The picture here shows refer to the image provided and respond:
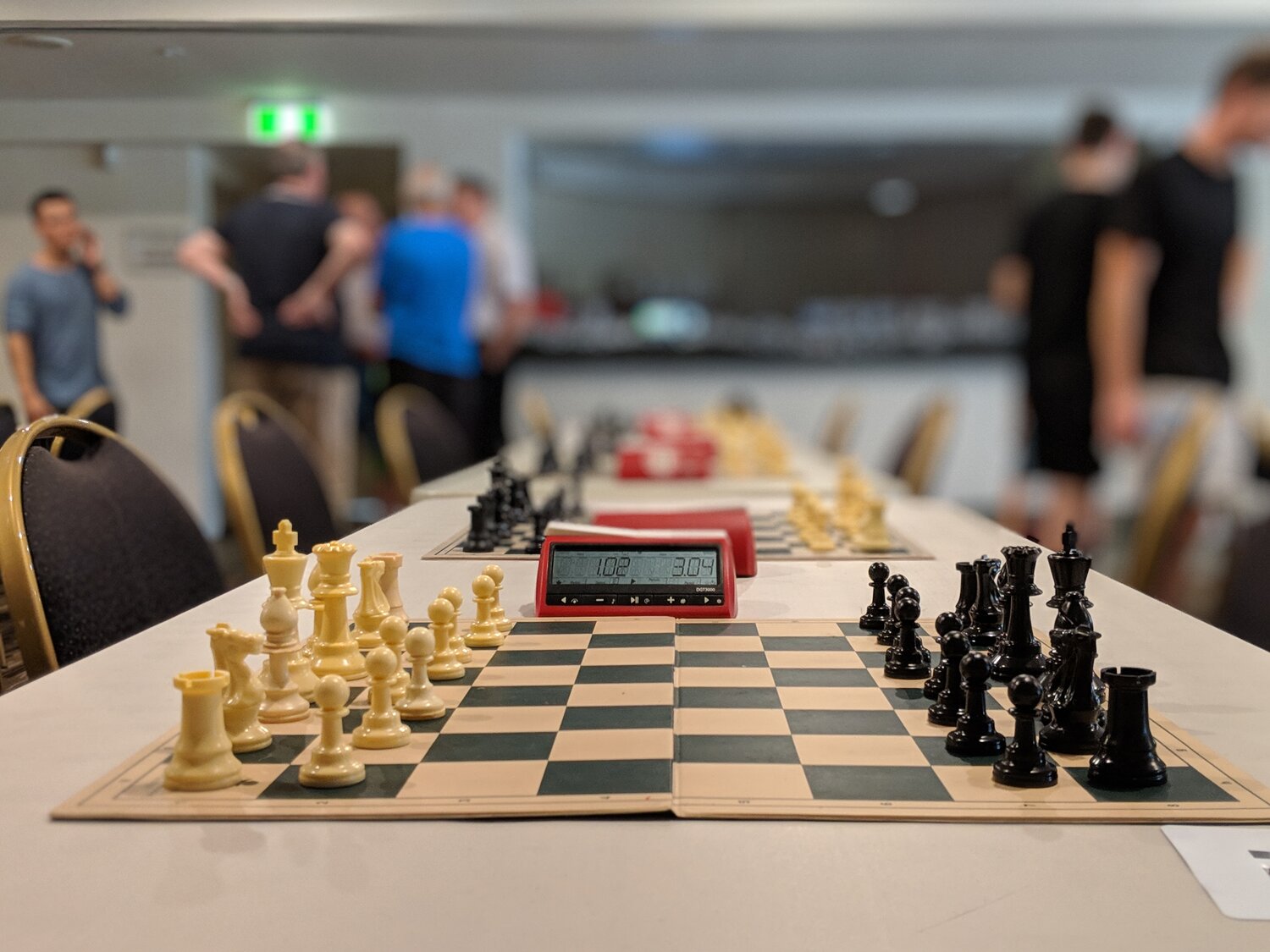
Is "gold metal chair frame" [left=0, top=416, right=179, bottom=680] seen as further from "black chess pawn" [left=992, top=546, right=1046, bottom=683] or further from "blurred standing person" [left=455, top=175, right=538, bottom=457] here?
"blurred standing person" [left=455, top=175, right=538, bottom=457]

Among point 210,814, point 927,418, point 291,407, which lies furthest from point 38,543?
point 927,418

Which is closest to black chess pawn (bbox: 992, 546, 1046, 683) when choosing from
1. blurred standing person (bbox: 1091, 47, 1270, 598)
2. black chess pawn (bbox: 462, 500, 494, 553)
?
black chess pawn (bbox: 462, 500, 494, 553)

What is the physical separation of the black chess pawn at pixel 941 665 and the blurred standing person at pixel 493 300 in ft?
14.3

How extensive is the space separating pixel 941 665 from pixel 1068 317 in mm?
3017

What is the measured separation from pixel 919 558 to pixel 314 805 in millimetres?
943

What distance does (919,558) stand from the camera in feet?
4.92

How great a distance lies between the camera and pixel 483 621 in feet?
3.61

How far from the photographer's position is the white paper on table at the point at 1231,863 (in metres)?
0.61

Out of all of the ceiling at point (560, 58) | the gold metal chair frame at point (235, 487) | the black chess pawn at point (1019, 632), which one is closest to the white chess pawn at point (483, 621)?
the black chess pawn at point (1019, 632)

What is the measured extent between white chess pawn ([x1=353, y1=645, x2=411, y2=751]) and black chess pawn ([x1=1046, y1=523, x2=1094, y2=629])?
0.54 meters

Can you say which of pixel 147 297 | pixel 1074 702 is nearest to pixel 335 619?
pixel 1074 702

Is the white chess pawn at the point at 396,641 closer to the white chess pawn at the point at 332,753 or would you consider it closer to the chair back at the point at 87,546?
the white chess pawn at the point at 332,753

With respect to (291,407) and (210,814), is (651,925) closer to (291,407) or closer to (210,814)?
(210,814)

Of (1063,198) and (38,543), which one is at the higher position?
(1063,198)
